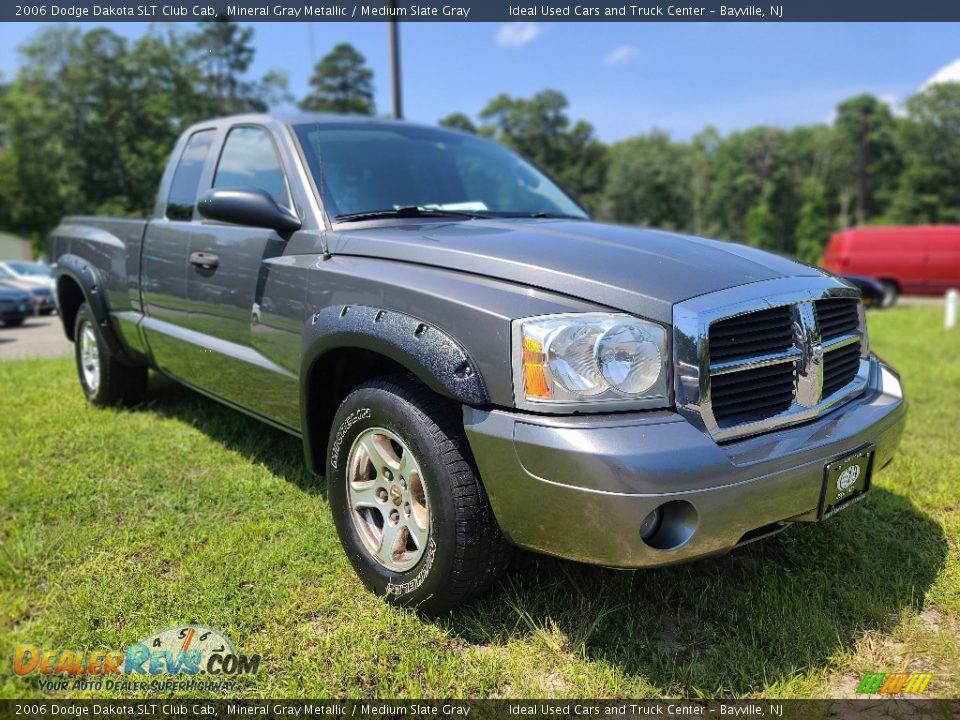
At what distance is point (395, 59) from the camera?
8.64 m

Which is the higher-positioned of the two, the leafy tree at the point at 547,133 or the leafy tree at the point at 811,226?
the leafy tree at the point at 547,133

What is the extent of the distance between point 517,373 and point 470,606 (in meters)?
0.96

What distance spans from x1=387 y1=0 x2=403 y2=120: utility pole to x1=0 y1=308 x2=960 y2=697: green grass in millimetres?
6456

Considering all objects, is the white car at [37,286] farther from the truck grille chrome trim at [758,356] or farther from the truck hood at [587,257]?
the truck grille chrome trim at [758,356]

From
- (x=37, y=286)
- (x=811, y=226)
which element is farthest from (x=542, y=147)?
(x=37, y=286)

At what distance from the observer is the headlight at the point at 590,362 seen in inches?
77.2

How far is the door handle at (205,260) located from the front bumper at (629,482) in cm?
188

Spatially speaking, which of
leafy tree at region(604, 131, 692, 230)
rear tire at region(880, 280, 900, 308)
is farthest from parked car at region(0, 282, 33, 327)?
leafy tree at region(604, 131, 692, 230)

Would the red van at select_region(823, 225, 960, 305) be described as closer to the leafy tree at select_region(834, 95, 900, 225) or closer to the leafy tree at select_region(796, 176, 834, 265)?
the leafy tree at select_region(796, 176, 834, 265)

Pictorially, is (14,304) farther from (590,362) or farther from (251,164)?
(590,362)

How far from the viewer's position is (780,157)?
6116cm

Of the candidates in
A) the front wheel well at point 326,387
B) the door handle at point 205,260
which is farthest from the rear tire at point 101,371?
the front wheel well at point 326,387

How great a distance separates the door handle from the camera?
3.36 m

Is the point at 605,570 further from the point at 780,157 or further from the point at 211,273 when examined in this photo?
the point at 780,157
